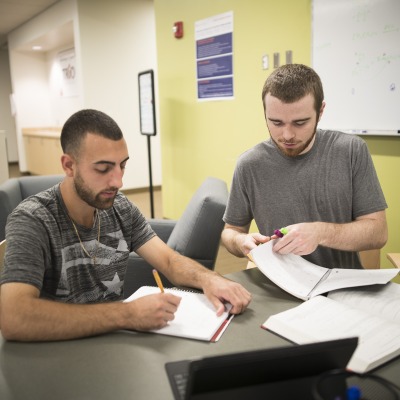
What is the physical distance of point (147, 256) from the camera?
5.05ft

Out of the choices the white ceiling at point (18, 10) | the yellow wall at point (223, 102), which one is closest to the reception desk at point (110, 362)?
the yellow wall at point (223, 102)

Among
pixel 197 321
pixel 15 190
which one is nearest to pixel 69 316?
pixel 197 321

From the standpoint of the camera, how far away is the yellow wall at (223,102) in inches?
116

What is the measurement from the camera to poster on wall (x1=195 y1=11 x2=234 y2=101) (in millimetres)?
3729

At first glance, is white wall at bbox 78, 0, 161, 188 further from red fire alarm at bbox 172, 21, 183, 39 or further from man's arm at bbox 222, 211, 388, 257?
man's arm at bbox 222, 211, 388, 257

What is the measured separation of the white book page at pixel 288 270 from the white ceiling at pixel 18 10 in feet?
22.1

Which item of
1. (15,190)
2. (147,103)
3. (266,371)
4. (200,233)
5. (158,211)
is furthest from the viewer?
(158,211)

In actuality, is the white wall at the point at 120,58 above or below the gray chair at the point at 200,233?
above

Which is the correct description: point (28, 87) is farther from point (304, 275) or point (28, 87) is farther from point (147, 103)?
point (304, 275)

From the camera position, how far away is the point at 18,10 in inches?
282

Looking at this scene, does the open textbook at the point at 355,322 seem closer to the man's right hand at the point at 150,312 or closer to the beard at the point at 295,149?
the man's right hand at the point at 150,312

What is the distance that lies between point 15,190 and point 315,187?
258 centimetres

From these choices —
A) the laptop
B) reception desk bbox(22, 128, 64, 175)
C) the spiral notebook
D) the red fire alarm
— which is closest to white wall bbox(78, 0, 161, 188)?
reception desk bbox(22, 128, 64, 175)

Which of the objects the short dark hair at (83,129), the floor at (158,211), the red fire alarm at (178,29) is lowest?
the floor at (158,211)
